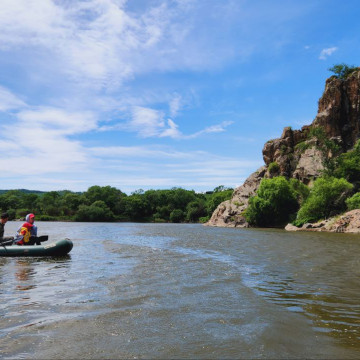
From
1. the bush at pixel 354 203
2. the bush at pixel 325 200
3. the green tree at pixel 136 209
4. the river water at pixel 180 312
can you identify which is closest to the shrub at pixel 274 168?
the bush at pixel 325 200

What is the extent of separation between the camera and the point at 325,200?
166 ft

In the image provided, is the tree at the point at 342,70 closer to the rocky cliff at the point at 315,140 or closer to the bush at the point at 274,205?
the rocky cliff at the point at 315,140

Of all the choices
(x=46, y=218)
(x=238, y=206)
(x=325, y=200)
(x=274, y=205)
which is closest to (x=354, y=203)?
(x=325, y=200)

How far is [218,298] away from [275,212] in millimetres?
56693

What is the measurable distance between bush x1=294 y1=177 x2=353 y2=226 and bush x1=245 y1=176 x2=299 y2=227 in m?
9.66

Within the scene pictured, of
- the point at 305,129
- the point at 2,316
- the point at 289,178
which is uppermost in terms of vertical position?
the point at 305,129

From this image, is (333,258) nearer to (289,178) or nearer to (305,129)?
(289,178)

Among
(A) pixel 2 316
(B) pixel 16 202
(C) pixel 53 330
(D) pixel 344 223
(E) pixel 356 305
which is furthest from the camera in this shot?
(B) pixel 16 202

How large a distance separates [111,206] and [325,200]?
103m

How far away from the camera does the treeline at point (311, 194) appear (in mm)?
51250

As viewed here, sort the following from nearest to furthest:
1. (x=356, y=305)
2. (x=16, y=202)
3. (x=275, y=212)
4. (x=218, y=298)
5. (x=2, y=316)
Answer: (x=2, y=316)
(x=356, y=305)
(x=218, y=298)
(x=275, y=212)
(x=16, y=202)

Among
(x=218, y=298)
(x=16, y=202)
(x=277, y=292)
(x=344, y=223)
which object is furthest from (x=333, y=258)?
(x=16, y=202)

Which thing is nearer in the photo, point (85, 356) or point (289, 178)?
point (85, 356)

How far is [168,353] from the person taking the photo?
5121 mm
